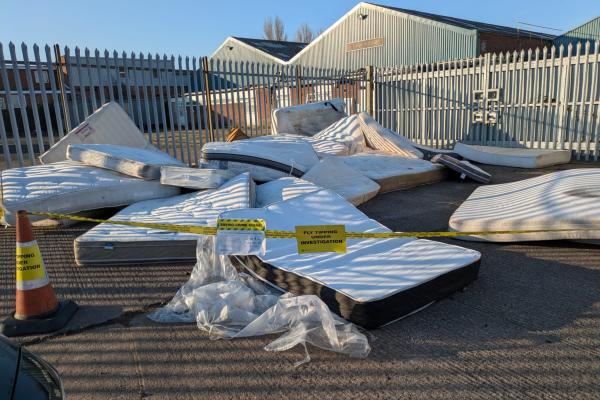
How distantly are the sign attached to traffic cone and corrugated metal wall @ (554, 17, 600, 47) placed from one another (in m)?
32.5

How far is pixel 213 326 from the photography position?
2.69m

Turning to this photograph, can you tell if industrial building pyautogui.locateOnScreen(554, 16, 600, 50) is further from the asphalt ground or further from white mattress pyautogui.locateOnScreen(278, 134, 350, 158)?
the asphalt ground

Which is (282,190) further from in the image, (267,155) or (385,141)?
(385,141)

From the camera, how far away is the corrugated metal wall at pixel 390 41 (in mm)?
24125

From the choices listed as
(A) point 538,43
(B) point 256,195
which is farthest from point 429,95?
(A) point 538,43

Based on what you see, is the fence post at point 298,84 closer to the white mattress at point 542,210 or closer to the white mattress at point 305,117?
the white mattress at point 305,117

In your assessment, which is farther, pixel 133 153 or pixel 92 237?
pixel 133 153

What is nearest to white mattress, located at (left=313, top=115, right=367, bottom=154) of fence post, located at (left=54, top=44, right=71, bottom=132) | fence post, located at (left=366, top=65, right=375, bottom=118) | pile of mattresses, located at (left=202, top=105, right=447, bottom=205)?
pile of mattresses, located at (left=202, top=105, right=447, bottom=205)

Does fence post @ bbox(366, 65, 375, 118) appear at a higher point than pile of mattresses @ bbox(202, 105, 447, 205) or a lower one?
higher

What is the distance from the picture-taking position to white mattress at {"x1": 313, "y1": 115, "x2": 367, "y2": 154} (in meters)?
8.18

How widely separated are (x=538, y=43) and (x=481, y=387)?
34337 millimetres

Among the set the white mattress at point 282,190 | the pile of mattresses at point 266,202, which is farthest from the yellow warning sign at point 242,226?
the white mattress at point 282,190

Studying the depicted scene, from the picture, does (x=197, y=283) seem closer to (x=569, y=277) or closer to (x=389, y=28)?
(x=569, y=277)

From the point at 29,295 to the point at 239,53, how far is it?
34.5 m
